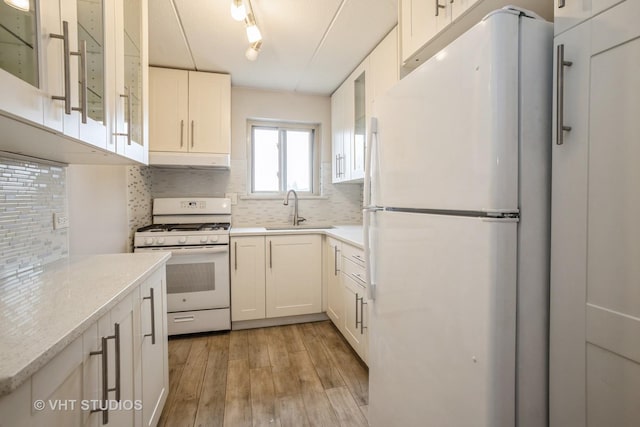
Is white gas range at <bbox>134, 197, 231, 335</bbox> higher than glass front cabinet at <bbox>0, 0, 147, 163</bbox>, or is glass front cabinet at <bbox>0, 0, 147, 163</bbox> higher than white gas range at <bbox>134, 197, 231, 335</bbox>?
glass front cabinet at <bbox>0, 0, 147, 163</bbox>

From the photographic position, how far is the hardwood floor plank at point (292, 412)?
150 cm

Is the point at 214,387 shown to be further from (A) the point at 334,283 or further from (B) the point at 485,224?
(B) the point at 485,224

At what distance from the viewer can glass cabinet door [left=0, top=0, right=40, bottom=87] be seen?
2.30ft

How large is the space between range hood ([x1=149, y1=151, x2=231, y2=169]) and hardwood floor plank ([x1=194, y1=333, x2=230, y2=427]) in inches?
61.3

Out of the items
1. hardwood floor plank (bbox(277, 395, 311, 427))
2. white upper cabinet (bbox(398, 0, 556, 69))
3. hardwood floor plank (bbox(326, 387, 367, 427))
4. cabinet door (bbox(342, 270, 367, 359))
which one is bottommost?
hardwood floor plank (bbox(277, 395, 311, 427))

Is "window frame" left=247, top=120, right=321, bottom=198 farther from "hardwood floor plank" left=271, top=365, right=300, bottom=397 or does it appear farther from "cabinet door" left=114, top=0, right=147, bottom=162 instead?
"hardwood floor plank" left=271, top=365, right=300, bottom=397

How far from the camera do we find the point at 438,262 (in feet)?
2.85

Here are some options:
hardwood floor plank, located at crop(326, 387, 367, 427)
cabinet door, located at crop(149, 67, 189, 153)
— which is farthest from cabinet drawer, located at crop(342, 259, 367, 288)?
cabinet door, located at crop(149, 67, 189, 153)

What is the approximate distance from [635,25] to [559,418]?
901mm

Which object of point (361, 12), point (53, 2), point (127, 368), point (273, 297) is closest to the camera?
point (53, 2)

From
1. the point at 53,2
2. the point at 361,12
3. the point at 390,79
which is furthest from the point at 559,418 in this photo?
the point at 361,12

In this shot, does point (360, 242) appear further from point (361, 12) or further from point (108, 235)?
point (108, 235)

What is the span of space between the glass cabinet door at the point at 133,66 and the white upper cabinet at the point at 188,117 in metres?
1.07

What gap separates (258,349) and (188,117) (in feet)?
7.00
